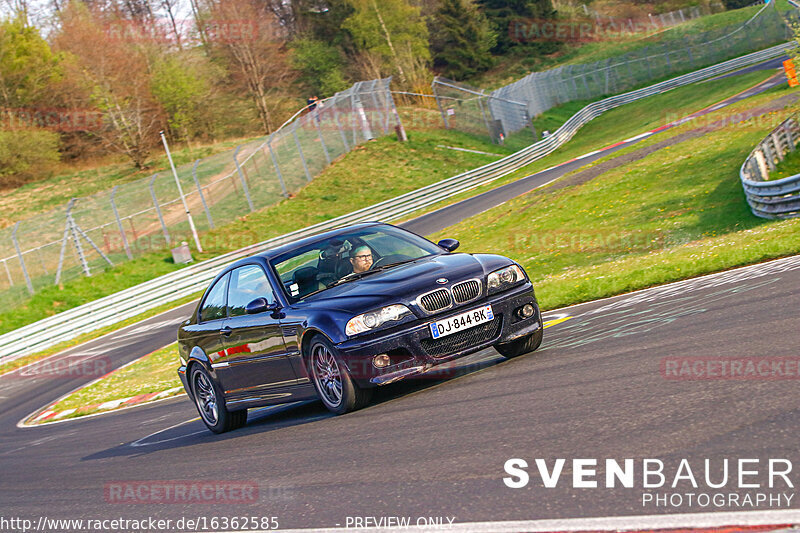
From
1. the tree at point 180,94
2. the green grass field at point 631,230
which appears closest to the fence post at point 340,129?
the green grass field at point 631,230

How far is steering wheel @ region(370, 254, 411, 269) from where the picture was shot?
26.9ft

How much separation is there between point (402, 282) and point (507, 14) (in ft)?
278

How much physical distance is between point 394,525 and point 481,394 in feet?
8.30

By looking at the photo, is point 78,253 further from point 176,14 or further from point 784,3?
point 784,3

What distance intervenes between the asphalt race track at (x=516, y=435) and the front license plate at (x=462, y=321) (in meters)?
0.48

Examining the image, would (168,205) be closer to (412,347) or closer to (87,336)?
(87,336)

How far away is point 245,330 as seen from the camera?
832 centimetres

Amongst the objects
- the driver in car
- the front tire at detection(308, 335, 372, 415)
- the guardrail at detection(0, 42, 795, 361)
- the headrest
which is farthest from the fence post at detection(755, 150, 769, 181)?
the guardrail at detection(0, 42, 795, 361)

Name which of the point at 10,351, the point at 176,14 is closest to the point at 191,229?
the point at 10,351

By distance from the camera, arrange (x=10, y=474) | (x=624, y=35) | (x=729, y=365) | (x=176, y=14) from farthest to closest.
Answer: (x=624, y=35)
(x=176, y=14)
(x=10, y=474)
(x=729, y=365)

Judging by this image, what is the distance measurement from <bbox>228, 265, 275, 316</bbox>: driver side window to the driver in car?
807mm

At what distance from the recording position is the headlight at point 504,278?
7484 mm

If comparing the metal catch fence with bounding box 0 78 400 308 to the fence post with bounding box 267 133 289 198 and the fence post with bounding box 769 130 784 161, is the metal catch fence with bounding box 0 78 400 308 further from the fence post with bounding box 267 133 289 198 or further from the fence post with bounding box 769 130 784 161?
the fence post with bounding box 769 130 784 161

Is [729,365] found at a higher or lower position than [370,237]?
lower
